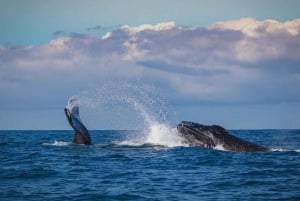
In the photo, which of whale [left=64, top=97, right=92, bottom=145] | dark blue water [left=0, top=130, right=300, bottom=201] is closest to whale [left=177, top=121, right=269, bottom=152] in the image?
dark blue water [left=0, top=130, right=300, bottom=201]

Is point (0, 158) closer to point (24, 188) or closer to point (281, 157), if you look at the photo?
point (24, 188)

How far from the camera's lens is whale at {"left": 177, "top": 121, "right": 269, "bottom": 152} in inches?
1058

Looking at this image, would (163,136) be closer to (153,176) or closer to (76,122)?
(76,122)

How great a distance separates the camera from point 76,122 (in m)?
29.3

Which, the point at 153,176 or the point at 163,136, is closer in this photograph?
the point at 153,176

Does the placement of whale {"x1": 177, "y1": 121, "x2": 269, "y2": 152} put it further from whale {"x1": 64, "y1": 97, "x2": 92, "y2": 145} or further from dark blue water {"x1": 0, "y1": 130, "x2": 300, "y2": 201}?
whale {"x1": 64, "y1": 97, "x2": 92, "y2": 145}

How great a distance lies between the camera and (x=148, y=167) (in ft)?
69.1

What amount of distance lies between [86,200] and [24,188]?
8.90 feet

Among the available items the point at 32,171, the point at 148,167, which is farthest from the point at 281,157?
the point at 32,171

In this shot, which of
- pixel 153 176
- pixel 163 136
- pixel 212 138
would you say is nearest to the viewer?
pixel 153 176

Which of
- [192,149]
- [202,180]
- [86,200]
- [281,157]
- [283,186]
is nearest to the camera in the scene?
[86,200]

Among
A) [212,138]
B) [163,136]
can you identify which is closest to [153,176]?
[212,138]

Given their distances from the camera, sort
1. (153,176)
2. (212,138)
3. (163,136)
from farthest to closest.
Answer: (163,136) → (212,138) → (153,176)

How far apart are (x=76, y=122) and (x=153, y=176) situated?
11412 millimetres
